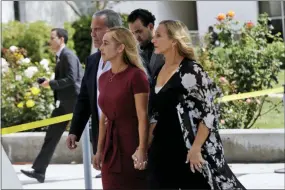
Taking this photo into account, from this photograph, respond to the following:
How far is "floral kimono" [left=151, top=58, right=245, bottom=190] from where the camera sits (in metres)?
5.04

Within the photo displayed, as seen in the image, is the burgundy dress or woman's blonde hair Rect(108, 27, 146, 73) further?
woman's blonde hair Rect(108, 27, 146, 73)

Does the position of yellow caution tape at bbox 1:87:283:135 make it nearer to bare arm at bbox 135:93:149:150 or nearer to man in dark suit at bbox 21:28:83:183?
man in dark suit at bbox 21:28:83:183

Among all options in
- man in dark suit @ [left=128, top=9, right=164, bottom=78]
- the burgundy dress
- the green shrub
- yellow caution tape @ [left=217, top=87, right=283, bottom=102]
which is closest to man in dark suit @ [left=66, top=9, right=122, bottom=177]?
man in dark suit @ [left=128, top=9, right=164, bottom=78]

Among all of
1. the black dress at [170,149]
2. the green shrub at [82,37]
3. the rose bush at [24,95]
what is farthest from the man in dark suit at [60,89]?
the green shrub at [82,37]

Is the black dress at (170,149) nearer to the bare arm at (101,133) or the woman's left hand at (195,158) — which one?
the woman's left hand at (195,158)

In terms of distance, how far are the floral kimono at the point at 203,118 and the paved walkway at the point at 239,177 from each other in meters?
3.39

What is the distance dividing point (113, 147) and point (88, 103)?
0.66 meters

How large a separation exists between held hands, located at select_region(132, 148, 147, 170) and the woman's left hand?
0.34 meters

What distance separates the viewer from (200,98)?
16.5 feet

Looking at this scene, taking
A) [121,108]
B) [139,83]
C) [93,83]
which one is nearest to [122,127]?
[121,108]

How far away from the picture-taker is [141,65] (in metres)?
5.56

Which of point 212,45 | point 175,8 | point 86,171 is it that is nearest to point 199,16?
point 175,8

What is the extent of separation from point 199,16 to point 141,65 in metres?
21.8

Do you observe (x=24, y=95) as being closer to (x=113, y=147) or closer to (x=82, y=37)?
(x=113, y=147)
